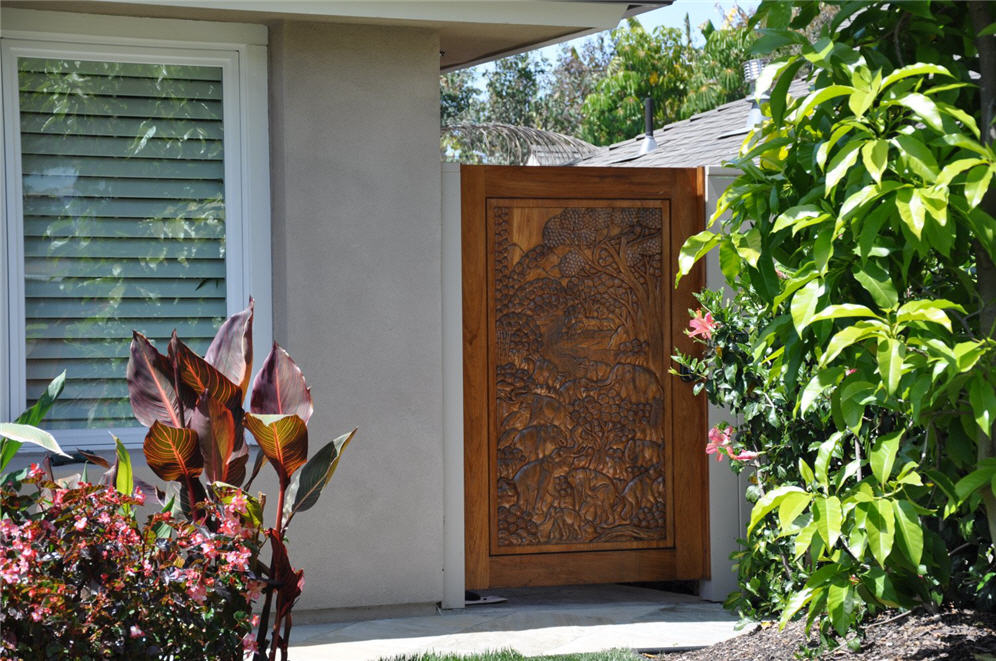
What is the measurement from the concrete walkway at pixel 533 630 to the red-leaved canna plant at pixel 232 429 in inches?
50.3

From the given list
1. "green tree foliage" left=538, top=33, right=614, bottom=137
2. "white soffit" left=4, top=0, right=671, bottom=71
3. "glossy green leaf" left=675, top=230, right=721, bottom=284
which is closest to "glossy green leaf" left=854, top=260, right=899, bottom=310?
"glossy green leaf" left=675, top=230, right=721, bottom=284

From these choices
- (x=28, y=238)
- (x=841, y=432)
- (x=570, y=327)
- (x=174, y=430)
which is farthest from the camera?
(x=570, y=327)

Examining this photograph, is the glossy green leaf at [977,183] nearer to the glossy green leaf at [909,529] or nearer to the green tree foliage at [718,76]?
the glossy green leaf at [909,529]

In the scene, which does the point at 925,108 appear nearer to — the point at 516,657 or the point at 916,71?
the point at 916,71

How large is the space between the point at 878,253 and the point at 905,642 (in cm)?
201

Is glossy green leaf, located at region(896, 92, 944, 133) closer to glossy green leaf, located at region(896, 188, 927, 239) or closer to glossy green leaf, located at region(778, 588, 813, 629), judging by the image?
glossy green leaf, located at region(896, 188, 927, 239)

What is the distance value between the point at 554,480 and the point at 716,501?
991 millimetres

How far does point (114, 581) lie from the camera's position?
3457 millimetres

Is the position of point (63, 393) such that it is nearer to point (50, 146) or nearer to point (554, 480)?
point (50, 146)

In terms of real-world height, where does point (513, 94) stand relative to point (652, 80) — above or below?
above

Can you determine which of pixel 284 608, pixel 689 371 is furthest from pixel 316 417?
pixel 689 371

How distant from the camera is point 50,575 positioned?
343cm

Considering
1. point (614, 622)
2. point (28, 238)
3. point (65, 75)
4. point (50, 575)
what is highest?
point (65, 75)

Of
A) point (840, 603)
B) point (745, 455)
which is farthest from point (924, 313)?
point (745, 455)
